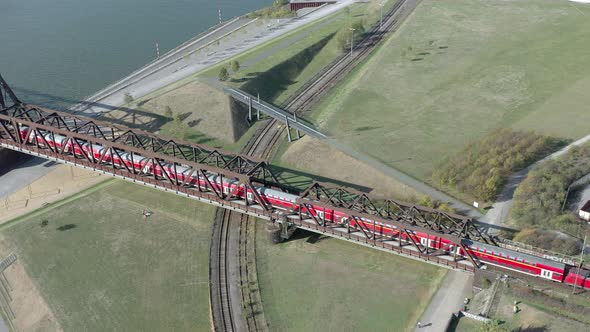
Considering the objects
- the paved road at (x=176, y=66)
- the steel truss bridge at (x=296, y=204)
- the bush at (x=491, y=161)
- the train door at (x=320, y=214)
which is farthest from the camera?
the paved road at (x=176, y=66)

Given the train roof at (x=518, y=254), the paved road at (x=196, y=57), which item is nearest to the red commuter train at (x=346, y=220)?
the train roof at (x=518, y=254)

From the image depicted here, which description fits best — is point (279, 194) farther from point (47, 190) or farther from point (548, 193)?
point (47, 190)

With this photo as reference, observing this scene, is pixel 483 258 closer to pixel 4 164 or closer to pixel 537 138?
pixel 537 138

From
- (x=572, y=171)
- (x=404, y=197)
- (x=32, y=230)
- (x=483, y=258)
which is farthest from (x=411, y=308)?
(x=32, y=230)

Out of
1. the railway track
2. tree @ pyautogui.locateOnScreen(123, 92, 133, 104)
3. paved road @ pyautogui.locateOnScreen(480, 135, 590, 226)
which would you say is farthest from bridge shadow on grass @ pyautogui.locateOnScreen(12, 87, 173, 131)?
paved road @ pyautogui.locateOnScreen(480, 135, 590, 226)

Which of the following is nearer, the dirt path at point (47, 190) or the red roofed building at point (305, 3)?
the dirt path at point (47, 190)

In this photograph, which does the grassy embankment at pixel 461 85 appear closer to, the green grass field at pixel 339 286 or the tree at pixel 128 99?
the green grass field at pixel 339 286

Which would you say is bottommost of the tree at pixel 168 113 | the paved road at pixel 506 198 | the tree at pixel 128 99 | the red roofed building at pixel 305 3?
the paved road at pixel 506 198
